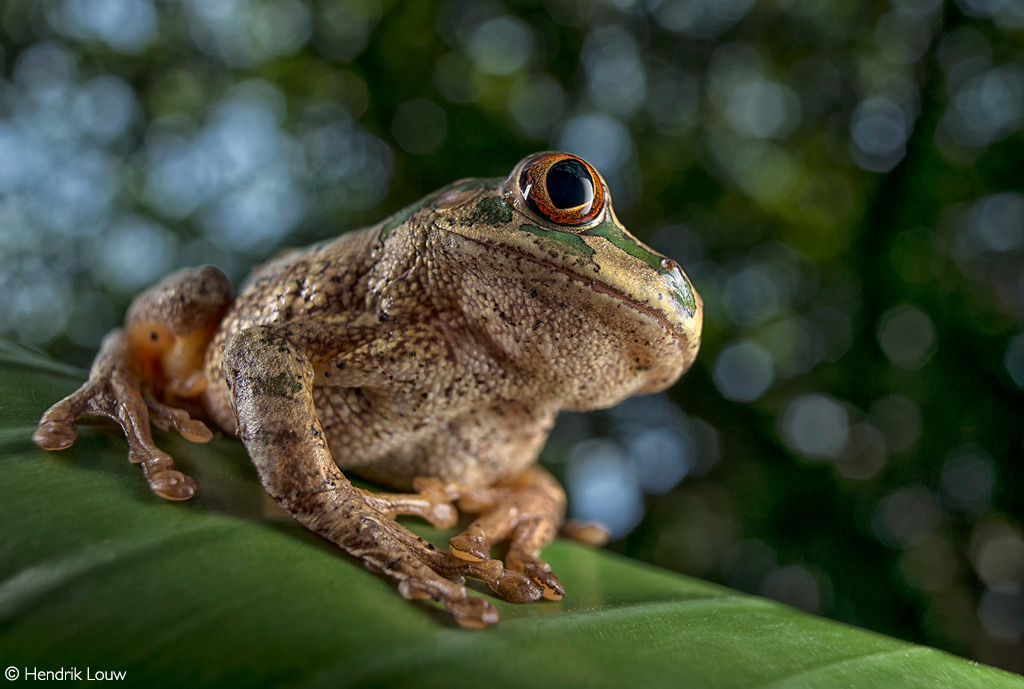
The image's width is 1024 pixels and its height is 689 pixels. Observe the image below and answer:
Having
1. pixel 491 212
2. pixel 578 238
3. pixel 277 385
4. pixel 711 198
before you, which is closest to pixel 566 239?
pixel 578 238

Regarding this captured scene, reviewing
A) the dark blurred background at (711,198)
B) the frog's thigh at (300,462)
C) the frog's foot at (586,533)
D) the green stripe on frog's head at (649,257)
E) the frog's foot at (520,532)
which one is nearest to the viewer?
the frog's thigh at (300,462)

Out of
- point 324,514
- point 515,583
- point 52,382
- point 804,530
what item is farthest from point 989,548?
point 52,382

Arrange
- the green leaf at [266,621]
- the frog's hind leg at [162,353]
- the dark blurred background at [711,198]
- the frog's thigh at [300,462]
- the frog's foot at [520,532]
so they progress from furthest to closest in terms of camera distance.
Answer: the dark blurred background at [711,198], the frog's hind leg at [162,353], the frog's foot at [520,532], the frog's thigh at [300,462], the green leaf at [266,621]

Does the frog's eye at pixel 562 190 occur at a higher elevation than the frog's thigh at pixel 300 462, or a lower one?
higher

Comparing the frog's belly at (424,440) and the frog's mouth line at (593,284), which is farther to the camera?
the frog's belly at (424,440)

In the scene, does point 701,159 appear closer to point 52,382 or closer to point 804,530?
point 804,530

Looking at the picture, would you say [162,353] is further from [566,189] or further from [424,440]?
[566,189]


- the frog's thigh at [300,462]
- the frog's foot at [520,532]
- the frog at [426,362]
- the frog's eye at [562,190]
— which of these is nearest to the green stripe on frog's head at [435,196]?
the frog at [426,362]

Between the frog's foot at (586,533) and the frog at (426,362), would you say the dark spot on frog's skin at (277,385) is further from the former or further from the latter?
the frog's foot at (586,533)
